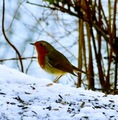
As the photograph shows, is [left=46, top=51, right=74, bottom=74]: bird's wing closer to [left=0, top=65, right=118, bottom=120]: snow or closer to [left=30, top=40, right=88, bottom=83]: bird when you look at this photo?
[left=30, top=40, right=88, bottom=83]: bird

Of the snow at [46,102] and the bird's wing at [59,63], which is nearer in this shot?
the snow at [46,102]

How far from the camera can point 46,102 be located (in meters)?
2.41

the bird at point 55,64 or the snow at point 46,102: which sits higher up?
the bird at point 55,64

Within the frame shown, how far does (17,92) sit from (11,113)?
0.29m

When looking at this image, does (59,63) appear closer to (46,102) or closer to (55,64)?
(55,64)

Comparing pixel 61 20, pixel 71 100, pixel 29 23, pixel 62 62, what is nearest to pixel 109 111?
pixel 71 100

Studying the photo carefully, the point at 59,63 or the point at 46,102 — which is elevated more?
the point at 59,63

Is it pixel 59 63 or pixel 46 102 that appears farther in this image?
pixel 59 63

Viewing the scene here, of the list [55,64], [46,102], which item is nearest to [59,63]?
[55,64]

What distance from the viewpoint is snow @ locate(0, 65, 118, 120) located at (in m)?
2.24

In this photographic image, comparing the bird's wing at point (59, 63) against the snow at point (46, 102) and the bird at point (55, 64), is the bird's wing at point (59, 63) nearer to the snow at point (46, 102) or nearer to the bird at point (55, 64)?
the bird at point (55, 64)

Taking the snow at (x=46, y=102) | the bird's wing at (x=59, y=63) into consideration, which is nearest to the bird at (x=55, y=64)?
the bird's wing at (x=59, y=63)

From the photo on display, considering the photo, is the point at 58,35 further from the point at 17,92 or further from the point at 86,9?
the point at 17,92

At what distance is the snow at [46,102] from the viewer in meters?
2.24
